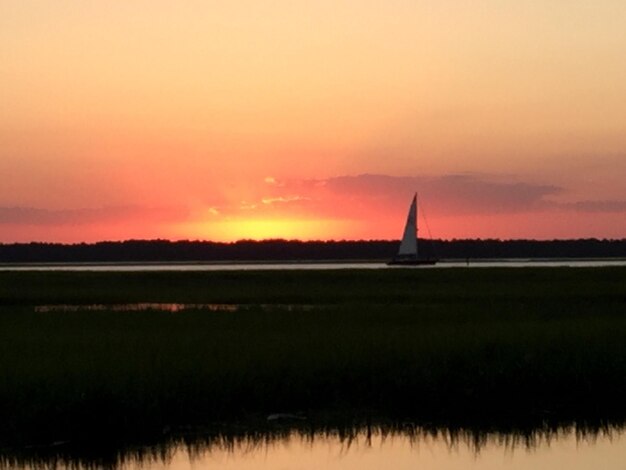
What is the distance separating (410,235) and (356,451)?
84.4 metres

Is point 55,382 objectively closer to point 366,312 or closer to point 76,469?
point 76,469

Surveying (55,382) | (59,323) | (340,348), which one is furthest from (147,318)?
(55,382)

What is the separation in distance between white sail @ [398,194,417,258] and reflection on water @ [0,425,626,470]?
80.0m

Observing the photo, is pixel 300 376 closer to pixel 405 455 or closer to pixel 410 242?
pixel 405 455

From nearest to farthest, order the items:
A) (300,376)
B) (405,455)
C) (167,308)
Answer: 1. (405,455)
2. (300,376)
3. (167,308)

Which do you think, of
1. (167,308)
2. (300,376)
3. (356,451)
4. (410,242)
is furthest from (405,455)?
(410,242)

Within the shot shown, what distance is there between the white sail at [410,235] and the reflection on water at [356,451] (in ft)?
263

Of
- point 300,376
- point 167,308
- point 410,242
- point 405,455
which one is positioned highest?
point 410,242

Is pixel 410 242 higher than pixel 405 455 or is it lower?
higher

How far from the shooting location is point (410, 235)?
3871 inches

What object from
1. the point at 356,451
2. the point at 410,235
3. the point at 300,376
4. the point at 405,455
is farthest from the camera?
the point at 410,235

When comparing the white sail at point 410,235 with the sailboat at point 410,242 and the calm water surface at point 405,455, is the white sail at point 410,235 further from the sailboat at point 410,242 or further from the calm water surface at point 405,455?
the calm water surface at point 405,455

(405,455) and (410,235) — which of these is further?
(410,235)

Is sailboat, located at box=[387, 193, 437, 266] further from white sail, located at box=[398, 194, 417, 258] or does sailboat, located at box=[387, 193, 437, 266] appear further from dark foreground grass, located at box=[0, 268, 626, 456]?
dark foreground grass, located at box=[0, 268, 626, 456]
